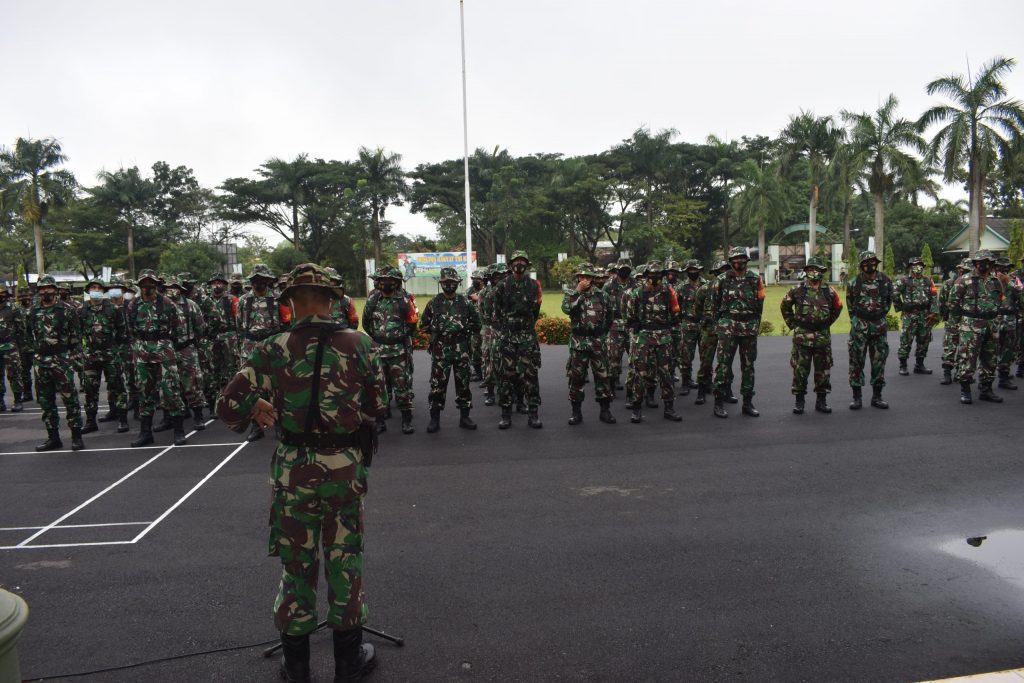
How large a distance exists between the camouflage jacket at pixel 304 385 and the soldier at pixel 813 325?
664cm

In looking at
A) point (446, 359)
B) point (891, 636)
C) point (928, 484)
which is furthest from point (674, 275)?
point (891, 636)

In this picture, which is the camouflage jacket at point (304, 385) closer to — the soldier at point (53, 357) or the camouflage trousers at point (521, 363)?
the camouflage trousers at point (521, 363)

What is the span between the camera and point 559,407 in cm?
933

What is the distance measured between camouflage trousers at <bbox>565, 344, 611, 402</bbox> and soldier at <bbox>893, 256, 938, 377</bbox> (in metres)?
5.97

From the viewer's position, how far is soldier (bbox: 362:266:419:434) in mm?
7953

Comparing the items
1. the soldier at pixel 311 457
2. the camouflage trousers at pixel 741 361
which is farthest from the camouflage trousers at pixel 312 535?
the camouflage trousers at pixel 741 361

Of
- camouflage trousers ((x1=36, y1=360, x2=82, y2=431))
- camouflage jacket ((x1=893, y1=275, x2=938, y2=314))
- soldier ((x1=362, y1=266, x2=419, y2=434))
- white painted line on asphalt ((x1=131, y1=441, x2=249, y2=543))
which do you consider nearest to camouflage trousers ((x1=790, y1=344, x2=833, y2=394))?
camouflage jacket ((x1=893, y1=275, x2=938, y2=314))

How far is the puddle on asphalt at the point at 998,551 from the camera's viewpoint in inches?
161

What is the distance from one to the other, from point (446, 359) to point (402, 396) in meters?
0.71

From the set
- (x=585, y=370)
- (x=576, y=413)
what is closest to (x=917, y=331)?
(x=585, y=370)

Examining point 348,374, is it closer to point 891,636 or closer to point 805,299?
point 891,636

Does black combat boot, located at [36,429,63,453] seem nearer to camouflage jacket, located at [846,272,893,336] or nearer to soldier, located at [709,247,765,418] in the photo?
soldier, located at [709,247,765,418]

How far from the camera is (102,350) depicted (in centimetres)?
848

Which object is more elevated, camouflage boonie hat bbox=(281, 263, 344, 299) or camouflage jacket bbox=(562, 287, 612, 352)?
camouflage boonie hat bbox=(281, 263, 344, 299)
